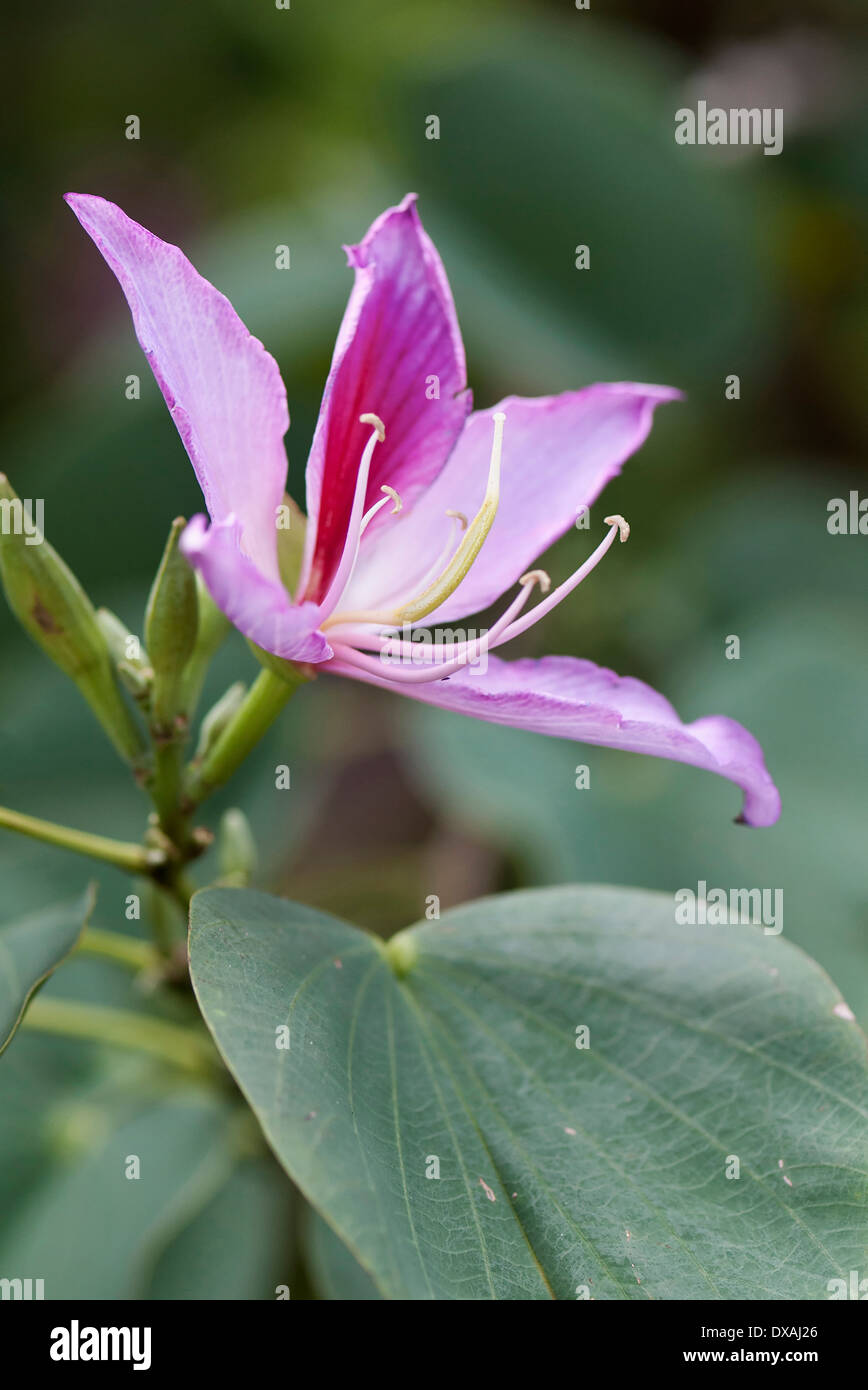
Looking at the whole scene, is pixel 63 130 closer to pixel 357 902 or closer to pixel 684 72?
pixel 684 72

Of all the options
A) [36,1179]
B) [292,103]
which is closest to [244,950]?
[36,1179]

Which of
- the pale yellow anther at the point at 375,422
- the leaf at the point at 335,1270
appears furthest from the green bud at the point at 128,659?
the leaf at the point at 335,1270

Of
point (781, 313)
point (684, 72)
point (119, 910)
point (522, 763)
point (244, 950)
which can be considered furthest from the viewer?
point (684, 72)

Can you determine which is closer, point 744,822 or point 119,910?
point 744,822

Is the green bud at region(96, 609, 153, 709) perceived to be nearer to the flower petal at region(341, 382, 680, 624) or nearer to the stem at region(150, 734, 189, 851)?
the stem at region(150, 734, 189, 851)

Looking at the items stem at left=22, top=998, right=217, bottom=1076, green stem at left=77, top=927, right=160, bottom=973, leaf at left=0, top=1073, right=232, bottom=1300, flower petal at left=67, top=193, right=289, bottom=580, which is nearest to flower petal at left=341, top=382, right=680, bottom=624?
flower petal at left=67, top=193, right=289, bottom=580

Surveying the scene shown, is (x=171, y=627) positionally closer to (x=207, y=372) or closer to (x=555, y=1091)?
(x=207, y=372)
